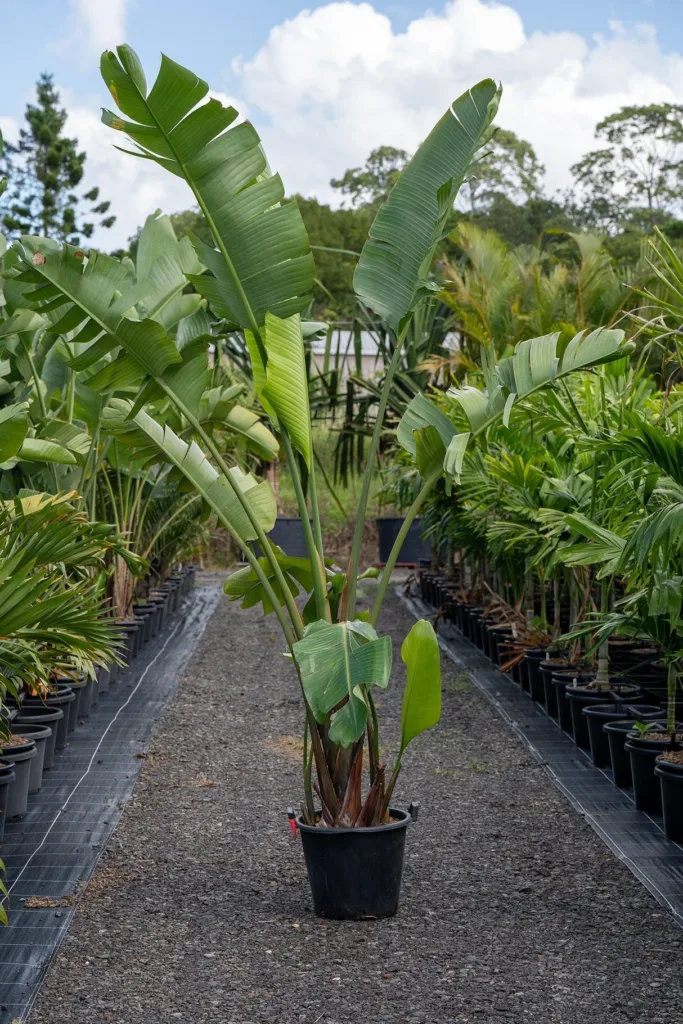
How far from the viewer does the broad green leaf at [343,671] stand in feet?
10.1

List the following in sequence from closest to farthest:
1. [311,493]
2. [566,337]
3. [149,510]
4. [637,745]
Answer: [311,493] < [637,745] < [566,337] < [149,510]

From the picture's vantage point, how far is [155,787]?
17.1ft

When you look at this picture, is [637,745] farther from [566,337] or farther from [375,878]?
[566,337]

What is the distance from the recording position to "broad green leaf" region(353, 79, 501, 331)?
12.2ft

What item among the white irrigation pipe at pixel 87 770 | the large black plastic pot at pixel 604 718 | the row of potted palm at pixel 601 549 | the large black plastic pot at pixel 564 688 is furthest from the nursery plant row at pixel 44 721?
the large black plastic pot at pixel 564 688

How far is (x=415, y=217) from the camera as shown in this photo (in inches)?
149

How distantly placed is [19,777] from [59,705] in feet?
3.78

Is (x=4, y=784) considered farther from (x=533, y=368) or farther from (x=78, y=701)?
(x=533, y=368)

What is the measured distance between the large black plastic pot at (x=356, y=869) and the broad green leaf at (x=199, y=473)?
1.12 metres

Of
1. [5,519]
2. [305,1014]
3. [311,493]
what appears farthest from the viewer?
[311,493]

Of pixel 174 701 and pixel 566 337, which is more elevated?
pixel 566 337

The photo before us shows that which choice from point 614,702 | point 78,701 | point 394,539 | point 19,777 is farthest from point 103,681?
point 394,539

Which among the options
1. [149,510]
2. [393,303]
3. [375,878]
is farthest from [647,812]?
[149,510]

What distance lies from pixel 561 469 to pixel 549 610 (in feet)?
9.67
